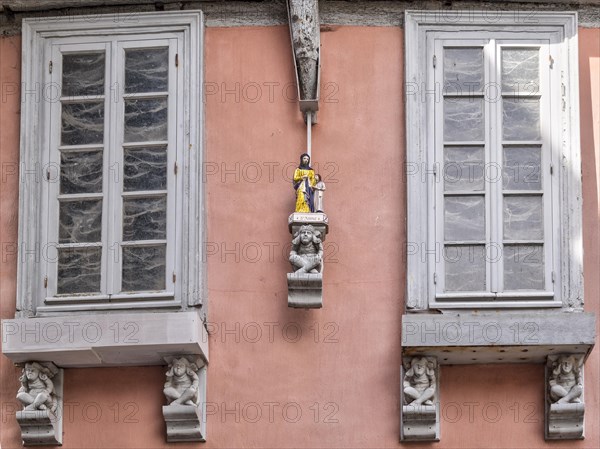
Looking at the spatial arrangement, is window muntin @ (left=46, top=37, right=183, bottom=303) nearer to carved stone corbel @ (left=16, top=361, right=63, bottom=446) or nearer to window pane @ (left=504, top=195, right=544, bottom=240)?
carved stone corbel @ (left=16, top=361, right=63, bottom=446)

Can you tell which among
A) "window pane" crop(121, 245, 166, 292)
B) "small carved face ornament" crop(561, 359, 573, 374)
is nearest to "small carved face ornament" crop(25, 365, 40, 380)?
"window pane" crop(121, 245, 166, 292)

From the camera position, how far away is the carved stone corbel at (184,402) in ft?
47.7

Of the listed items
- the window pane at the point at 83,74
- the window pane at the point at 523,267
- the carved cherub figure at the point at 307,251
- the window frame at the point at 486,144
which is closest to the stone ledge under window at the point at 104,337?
the carved cherub figure at the point at 307,251

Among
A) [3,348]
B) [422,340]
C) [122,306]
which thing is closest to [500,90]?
[422,340]

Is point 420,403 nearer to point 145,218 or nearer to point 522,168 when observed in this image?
point 522,168

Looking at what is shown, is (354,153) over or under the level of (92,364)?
over

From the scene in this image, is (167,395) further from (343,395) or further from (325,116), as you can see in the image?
(325,116)

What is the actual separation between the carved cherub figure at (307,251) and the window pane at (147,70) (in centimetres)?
174

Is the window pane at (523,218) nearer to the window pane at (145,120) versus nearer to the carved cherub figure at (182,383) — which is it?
the carved cherub figure at (182,383)

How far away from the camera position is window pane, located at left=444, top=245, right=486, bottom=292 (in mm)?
14789

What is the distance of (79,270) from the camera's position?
49.3 ft

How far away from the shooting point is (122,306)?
1482cm

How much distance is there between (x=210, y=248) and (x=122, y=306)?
33.0 inches

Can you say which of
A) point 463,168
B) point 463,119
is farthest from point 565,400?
point 463,119
